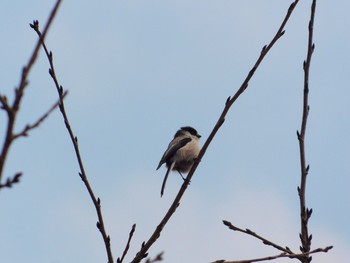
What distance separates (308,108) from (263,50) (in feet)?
1.38

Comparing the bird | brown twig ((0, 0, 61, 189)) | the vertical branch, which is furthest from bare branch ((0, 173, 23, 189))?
the bird

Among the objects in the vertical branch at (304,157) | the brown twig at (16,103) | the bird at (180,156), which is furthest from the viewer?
the bird at (180,156)

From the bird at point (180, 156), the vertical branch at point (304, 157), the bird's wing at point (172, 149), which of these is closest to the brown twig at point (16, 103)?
the vertical branch at point (304, 157)

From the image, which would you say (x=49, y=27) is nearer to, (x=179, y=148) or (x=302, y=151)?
(x=302, y=151)

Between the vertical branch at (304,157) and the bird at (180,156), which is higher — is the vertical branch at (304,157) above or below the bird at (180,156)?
below

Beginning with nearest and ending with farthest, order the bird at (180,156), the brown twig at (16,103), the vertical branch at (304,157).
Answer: the brown twig at (16,103) < the vertical branch at (304,157) < the bird at (180,156)

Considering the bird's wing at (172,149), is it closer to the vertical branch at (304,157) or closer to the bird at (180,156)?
Answer: the bird at (180,156)

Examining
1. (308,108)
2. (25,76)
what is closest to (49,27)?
(25,76)

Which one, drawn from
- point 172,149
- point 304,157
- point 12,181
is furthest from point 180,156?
point 12,181

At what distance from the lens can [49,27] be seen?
1.58 metres

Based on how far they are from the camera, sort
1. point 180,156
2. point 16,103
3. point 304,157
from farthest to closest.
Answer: point 180,156
point 304,157
point 16,103

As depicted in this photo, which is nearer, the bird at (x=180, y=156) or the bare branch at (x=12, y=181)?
the bare branch at (x=12, y=181)

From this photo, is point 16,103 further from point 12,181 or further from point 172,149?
point 172,149

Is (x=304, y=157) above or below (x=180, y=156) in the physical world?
below
